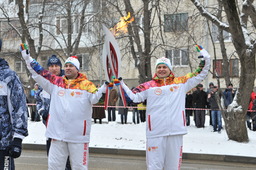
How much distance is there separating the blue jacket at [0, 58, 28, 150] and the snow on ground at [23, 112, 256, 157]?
6728 millimetres

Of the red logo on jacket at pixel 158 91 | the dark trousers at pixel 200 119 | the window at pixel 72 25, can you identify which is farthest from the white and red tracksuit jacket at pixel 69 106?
the window at pixel 72 25

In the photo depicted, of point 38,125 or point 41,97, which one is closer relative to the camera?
point 41,97

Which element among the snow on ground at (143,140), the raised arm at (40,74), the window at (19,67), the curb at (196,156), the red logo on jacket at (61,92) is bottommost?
the curb at (196,156)

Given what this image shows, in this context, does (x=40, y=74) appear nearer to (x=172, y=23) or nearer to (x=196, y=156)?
(x=196, y=156)

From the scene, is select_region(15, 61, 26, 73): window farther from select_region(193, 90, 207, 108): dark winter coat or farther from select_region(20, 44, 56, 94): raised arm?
select_region(20, 44, 56, 94): raised arm

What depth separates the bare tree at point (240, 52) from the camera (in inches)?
370

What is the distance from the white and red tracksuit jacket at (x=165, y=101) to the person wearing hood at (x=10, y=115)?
60.6 inches

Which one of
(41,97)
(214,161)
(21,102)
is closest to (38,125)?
(214,161)

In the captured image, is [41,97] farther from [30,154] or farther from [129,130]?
[129,130]

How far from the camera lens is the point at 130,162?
8.51m

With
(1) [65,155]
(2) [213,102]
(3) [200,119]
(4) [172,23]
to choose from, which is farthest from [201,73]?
(4) [172,23]

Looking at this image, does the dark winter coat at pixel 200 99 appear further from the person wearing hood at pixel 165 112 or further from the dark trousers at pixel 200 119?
the person wearing hood at pixel 165 112

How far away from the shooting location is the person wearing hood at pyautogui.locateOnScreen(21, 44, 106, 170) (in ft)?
14.7

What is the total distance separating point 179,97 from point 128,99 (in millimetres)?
611
